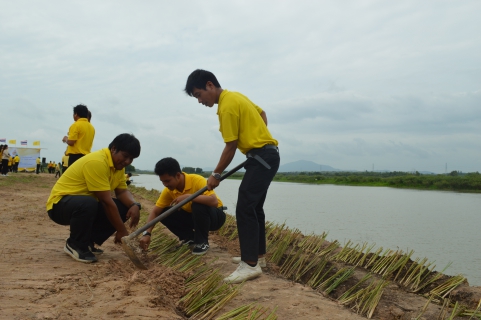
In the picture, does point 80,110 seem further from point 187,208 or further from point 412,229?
point 412,229

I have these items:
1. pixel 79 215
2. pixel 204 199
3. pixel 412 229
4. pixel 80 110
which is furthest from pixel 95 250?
pixel 412 229

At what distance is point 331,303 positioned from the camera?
2.50 m

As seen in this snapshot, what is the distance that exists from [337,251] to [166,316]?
107 inches

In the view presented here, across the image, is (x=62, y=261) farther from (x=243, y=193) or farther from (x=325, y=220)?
(x=325, y=220)

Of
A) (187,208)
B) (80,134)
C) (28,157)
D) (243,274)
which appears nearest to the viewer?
(243,274)

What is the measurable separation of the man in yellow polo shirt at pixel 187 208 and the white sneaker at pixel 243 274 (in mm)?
770

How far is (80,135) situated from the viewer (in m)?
4.94

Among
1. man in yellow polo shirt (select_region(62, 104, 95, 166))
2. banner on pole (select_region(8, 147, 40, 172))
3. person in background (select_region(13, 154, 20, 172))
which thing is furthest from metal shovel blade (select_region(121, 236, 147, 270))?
banner on pole (select_region(8, 147, 40, 172))

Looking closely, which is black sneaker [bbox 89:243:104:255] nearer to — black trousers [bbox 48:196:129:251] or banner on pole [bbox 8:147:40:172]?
black trousers [bbox 48:196:129:251]

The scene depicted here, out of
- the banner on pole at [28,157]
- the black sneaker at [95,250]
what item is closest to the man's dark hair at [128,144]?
the black sneaker at [95,250]

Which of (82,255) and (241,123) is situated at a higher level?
(241,123)

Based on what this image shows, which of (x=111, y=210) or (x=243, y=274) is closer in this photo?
(x=243, y=274)

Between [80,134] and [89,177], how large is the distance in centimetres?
205

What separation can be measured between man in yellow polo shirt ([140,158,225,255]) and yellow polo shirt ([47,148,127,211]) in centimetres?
39
